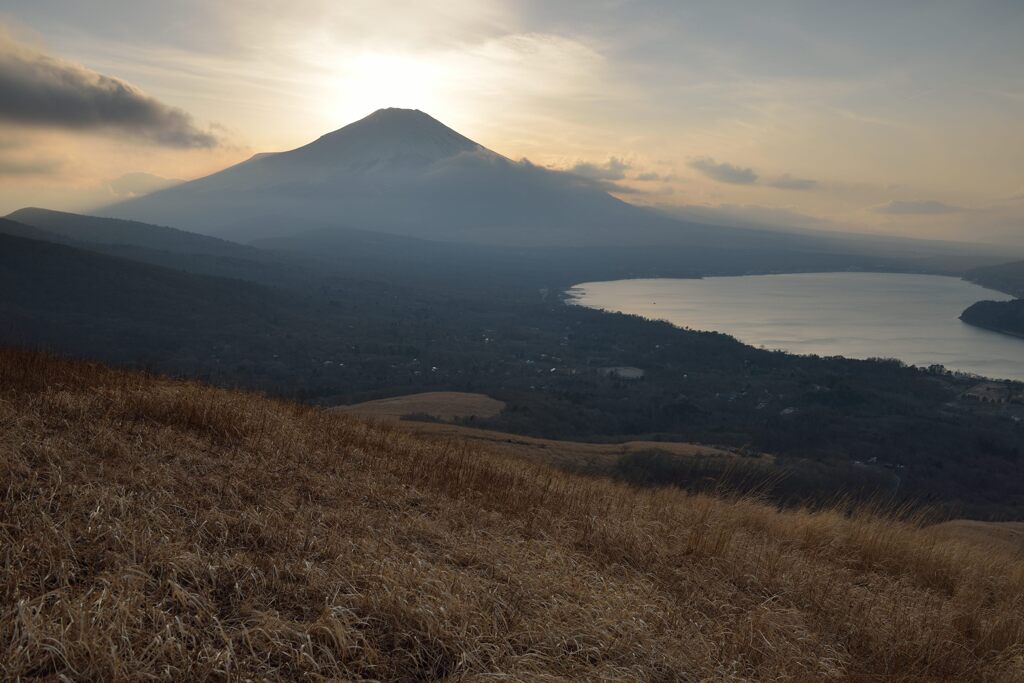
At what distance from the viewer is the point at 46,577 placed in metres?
3.61

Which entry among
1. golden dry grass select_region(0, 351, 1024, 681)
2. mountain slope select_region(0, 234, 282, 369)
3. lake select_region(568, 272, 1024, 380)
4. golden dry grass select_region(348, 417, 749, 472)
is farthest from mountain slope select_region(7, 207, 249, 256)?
golden dry grass select_region(0, 351, 1024, 681)

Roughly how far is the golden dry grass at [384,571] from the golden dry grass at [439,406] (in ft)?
90.6

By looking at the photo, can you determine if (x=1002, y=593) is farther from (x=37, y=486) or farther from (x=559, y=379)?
(x=559, y=379)

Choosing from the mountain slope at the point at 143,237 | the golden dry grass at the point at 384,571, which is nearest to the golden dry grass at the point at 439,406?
the golden dry grass at the point at 384,571

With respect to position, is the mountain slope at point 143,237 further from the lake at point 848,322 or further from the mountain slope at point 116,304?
the lake at point 848,322

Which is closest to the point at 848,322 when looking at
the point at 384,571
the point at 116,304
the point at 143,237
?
the point at 116,304

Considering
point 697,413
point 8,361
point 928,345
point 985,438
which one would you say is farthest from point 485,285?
point 8,361

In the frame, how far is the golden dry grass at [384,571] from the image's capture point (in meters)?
3.42

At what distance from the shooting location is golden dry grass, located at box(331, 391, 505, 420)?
37.6m

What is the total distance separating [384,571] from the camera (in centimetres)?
436

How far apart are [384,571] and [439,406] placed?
3763cm

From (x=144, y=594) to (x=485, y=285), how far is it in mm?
190375

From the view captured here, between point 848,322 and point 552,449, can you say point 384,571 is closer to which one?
point 552,449

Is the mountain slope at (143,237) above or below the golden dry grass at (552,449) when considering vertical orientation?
above
